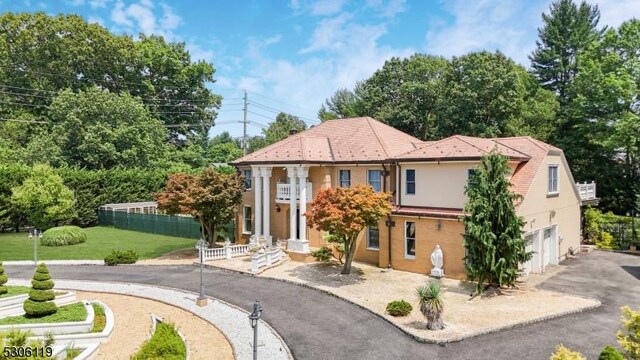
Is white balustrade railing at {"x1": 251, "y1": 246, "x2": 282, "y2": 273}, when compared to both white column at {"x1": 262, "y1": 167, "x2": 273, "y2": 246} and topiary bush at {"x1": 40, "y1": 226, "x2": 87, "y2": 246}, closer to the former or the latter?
white column at {"x1": 262, "y1": 167, "x2": 273, "y2": 246}

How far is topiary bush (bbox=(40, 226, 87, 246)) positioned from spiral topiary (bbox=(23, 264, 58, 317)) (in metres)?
20.0

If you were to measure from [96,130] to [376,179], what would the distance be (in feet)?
129

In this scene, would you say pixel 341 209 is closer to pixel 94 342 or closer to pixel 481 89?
pixel 94 342

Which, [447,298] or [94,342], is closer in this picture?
[94,342]

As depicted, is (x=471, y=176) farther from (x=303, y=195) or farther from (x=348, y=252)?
(x=303, y=195)

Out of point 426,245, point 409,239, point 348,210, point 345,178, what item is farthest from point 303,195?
point 426,245

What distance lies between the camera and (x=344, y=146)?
3069 centimetres

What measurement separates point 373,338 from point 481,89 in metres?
35.1

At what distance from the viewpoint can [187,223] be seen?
39406 millimetres

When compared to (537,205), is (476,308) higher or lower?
lower

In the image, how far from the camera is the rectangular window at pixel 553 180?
25688 mm

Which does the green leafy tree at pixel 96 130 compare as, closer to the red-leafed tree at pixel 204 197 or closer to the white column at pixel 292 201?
the red-leafed tree at pixel 204 197

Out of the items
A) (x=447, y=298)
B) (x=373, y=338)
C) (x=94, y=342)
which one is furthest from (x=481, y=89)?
(x=94, y=342)

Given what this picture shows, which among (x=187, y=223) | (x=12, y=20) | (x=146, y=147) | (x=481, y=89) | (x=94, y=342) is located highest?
Result: (x=12, y=20)
